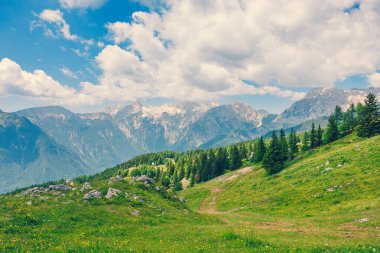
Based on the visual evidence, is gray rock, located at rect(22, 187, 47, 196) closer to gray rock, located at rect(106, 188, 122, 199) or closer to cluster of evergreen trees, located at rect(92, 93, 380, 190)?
gray rock, located at rect(106, 188, 122, 199)

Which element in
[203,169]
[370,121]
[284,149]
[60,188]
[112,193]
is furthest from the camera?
[203,169]

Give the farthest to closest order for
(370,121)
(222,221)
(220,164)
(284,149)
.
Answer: (220,164) → (284,149) → (370,121) → (222,221)

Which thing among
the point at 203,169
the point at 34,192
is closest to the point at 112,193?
the point at 34,192

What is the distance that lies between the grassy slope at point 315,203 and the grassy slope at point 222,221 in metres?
0.14

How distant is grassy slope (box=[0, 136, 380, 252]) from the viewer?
19859 millimetres

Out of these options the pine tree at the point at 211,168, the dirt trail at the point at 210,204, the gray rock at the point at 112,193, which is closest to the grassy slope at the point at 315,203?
the dirt trail at the point at 210,204

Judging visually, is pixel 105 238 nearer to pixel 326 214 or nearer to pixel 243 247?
pixel 243 247

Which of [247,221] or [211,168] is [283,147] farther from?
[247,221]

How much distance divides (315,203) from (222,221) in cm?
1820

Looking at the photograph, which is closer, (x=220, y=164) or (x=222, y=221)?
(x=222, y=221)

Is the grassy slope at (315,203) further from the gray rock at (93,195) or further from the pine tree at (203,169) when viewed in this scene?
the pine tree at (203,169)

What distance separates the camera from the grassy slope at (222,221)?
19859 mm

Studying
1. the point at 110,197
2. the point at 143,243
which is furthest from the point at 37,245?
the point at 110,197

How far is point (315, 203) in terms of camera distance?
1821 inches
